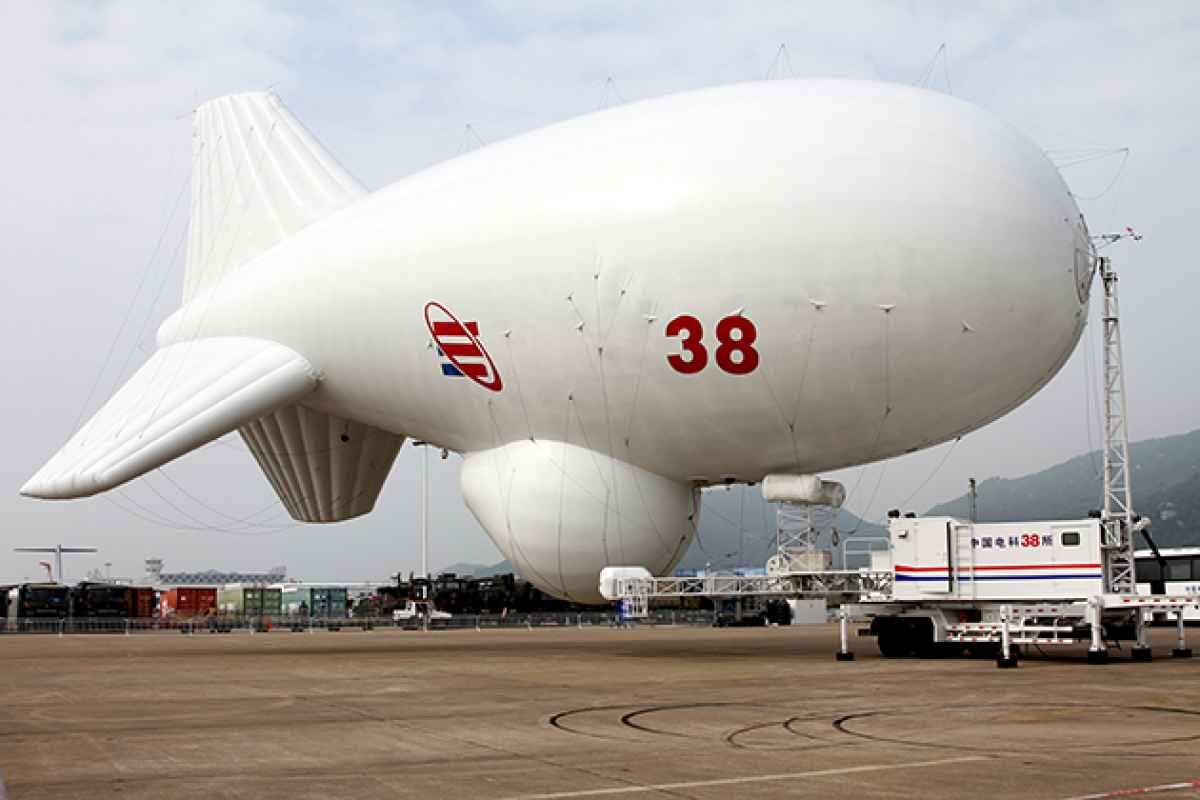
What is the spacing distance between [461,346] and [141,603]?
2580 inches

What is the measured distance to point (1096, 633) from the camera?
22.5m

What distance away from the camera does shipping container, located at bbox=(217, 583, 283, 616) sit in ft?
323

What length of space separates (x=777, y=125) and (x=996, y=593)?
9.82m

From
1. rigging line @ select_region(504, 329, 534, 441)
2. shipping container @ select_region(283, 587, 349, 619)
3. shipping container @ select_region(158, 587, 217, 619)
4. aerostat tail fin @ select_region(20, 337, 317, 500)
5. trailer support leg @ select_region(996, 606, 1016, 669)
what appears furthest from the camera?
shipping container @ select_region(283, 587, 349, 619)

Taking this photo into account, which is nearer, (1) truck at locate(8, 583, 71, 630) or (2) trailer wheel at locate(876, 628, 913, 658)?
(2) trailer wheel at locate(876, 628, 913, 658)

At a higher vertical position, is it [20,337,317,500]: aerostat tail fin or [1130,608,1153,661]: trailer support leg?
[20,337,317,500]: aerostat tail fin

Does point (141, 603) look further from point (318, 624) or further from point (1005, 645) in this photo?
point (1005, 645)

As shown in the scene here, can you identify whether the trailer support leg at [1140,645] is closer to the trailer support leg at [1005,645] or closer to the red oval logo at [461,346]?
the trailer support leg at [1005,645]

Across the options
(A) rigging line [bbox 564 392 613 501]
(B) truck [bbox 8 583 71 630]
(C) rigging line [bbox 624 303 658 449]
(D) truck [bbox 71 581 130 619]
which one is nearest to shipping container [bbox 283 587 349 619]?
(D) truck [bbox 71 581 130 619]

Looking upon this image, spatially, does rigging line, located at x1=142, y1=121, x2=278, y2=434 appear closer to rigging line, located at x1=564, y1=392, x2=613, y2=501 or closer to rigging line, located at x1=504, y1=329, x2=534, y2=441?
rigging line, located at x1=504, y1=329, x2=534, y2=441

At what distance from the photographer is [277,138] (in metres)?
33.3

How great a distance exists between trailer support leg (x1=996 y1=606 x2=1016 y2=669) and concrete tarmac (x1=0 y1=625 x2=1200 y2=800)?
25 cm

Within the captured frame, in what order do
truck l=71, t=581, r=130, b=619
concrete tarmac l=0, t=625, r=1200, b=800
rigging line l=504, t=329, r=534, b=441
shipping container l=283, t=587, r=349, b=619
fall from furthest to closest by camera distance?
1. shipping container l=283, t=587, r=349, b=619
2. truck l=71, t=581, r=130, b=619
3. rigging line l=504, t=329, r=534, b=441
4. concrete tarmac l=0, t=625, r=1200, b=800

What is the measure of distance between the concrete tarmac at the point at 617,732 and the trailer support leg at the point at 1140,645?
145 cm
